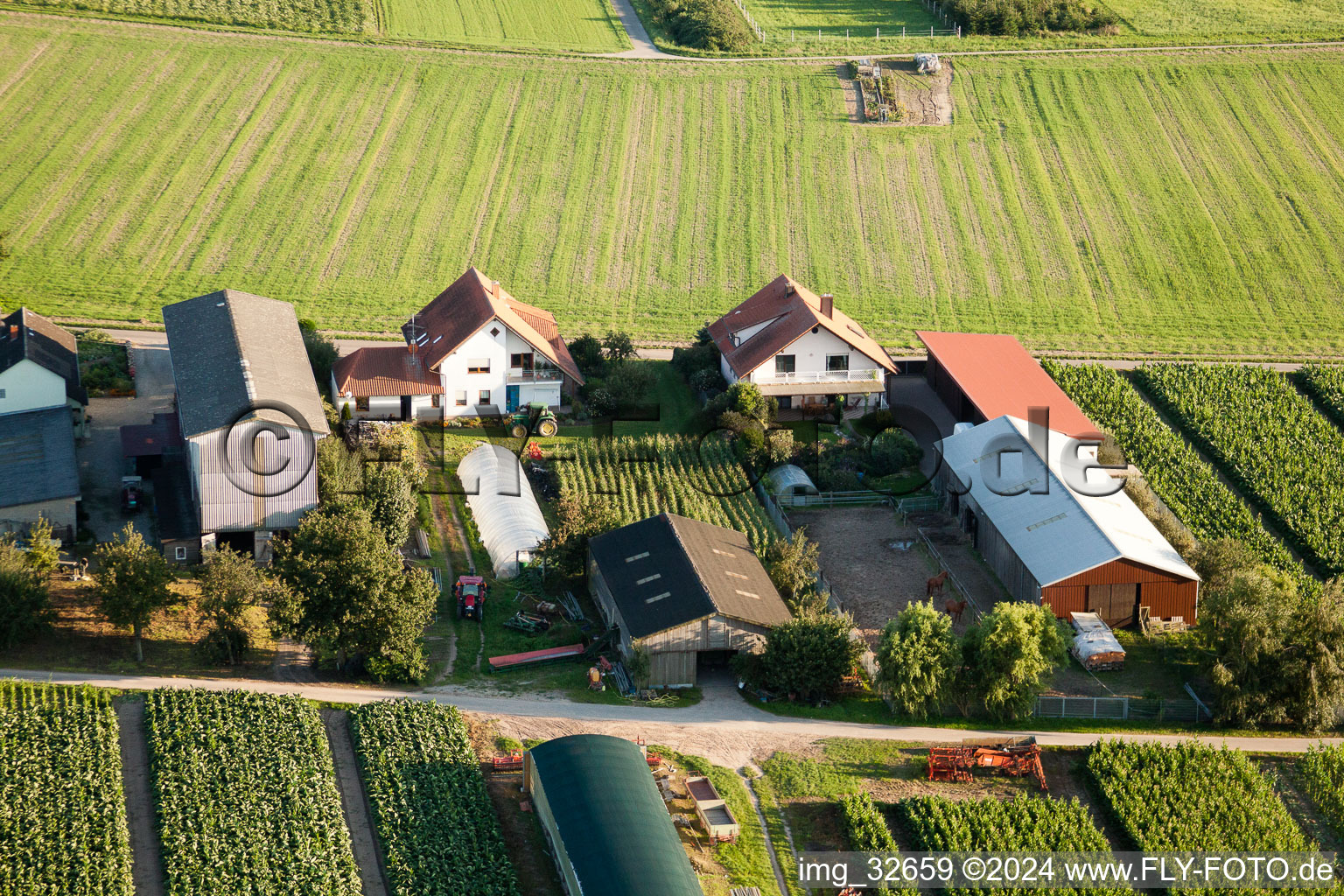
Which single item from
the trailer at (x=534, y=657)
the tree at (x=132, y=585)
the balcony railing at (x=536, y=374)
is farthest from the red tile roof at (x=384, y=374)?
the trailer at (x=534, y=657)

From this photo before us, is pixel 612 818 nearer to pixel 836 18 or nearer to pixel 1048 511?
pixel 1048 511

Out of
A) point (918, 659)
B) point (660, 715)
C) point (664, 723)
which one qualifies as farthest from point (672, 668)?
point (918, 659)

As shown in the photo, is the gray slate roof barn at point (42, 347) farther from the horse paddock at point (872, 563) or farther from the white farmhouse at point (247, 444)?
the horse paddock at point (872, 563)

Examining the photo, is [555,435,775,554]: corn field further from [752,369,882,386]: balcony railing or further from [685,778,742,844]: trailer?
[685,778,742,844]: trailer

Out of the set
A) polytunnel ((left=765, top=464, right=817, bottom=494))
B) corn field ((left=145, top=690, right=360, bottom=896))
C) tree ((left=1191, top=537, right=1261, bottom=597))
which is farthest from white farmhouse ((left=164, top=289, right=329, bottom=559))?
tree ((left=1191, top=537, right=1261, bottom=597))

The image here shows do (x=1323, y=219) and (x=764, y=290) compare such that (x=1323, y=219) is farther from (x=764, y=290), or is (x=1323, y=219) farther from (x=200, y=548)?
(x=200, y=548)

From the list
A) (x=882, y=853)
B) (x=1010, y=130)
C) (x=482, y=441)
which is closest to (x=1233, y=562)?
(x=882, y=853)
